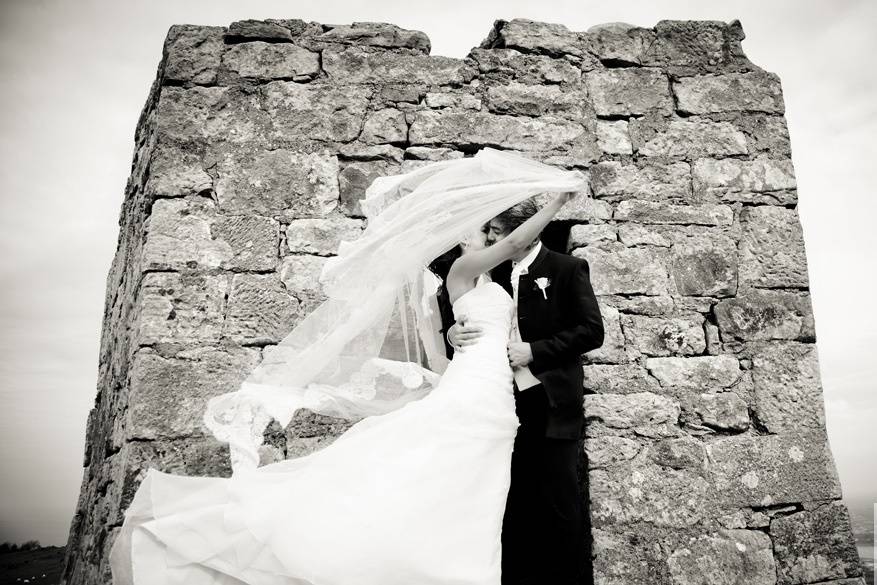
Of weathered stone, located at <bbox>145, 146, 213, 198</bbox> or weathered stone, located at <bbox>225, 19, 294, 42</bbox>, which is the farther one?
weathered stone, located at <bbox>225, 19, 294, 42</bbox>

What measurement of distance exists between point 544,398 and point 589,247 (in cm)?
104

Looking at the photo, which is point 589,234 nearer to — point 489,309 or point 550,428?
point 489,309

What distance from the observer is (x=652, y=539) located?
10.6ft

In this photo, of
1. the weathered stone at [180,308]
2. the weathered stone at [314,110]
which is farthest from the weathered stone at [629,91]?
the weathered stone at [180,308]

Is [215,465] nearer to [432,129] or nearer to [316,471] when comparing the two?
[316,471]

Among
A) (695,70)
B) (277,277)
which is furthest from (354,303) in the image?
(695,70)

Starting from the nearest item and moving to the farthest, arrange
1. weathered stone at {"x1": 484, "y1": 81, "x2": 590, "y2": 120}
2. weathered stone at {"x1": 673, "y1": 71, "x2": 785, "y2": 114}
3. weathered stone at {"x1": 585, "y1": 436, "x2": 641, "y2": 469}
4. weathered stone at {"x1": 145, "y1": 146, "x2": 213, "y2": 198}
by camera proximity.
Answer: weathered stone at {"x1": 585, "y1": 436, "x2": 641, "y2": 469} < weathered stone at {"x1": 145, "y1": 146, "x2": 213, "y2": 198} < weathered stone at {"x1": 484, "y1": 81, "x2": 590, "y2": 120} < weathered stone at {"x1": 673, "y1": 71, "x2": 785, "y2": 114}

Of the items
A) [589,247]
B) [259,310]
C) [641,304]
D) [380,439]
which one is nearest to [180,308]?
[259,310]

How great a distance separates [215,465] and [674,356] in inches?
97.4

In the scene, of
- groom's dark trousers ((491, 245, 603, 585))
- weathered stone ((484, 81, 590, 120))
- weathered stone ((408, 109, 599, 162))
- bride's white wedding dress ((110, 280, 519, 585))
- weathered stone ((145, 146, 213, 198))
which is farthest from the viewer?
weathered stone ((484, 81, 590, 120))

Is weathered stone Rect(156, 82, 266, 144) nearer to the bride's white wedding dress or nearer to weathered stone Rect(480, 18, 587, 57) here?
weathered stone Rect(480, 18, 587, 57)

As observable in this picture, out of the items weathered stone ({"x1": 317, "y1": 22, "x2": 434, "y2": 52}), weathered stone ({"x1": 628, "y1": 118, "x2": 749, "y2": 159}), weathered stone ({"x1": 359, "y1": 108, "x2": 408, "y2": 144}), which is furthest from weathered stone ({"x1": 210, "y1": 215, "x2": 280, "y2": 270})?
weathered stone ({"x1": 628, "y1": 118, "x2": 749, "y2": 159})

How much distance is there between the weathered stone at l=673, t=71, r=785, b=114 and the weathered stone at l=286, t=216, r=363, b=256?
214cm

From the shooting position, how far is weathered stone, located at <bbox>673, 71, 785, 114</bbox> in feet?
13.0
